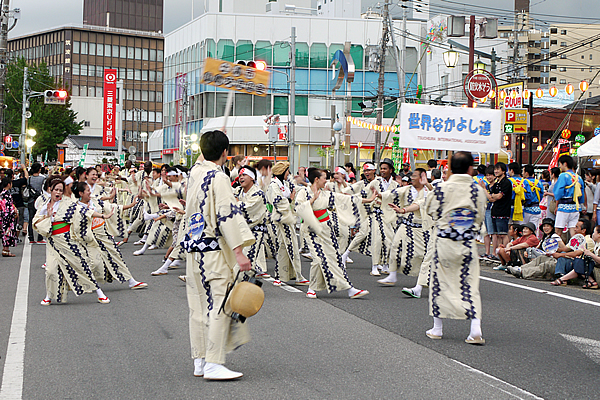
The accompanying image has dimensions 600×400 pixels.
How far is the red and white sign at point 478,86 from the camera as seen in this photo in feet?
52.5

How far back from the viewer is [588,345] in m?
6.37

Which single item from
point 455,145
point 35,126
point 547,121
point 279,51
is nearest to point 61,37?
point 35,126

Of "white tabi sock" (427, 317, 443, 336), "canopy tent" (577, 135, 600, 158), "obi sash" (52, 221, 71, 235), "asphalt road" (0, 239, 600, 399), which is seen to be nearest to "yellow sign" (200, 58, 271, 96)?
"asphalt road" (0, 239, 600, 399)

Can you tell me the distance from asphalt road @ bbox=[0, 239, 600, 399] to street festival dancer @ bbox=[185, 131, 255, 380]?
27cm

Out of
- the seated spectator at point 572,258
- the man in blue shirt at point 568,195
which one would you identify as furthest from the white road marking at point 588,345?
the man in blue shirt at point 568,195

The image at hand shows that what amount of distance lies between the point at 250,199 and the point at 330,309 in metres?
2.00

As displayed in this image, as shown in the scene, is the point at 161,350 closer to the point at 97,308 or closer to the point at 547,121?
the point at 97,308

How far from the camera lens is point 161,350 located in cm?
607

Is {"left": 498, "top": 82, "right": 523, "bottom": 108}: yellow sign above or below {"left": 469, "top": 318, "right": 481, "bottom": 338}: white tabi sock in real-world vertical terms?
above

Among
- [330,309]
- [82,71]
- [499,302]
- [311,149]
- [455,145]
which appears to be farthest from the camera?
[82,71]

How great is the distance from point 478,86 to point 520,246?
18.0 feet

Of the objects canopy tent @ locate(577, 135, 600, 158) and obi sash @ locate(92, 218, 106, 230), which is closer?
obi sash @ locate(92, 218, 106, 230)

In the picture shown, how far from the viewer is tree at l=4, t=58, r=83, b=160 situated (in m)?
56.9

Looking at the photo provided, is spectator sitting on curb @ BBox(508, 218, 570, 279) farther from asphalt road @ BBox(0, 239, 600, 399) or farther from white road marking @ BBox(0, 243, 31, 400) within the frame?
white road marking @ BBox(0, 243, 31, 400)
